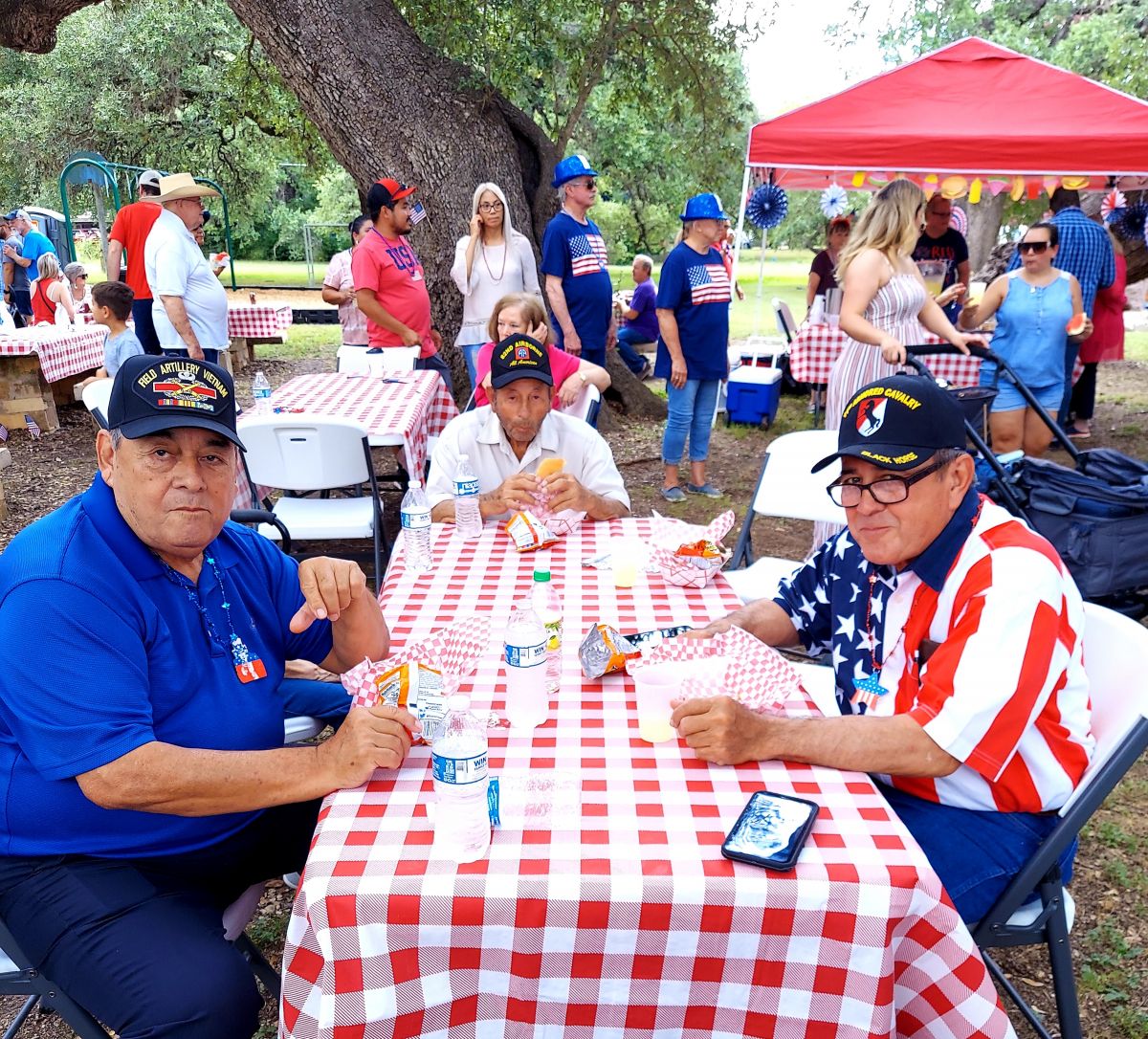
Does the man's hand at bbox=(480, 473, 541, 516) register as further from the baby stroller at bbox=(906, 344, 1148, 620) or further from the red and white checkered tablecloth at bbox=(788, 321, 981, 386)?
the red and white checkered tablecloth at bbox=(788, 321, 981, 386)

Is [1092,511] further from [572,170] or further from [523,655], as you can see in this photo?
[572,170]

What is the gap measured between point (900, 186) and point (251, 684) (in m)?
4.15

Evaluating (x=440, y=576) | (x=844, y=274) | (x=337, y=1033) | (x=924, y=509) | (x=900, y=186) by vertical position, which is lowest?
(x=337, y=1033)

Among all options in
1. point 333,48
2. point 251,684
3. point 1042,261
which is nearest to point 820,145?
point 1042,261

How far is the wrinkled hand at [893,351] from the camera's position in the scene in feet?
14.6

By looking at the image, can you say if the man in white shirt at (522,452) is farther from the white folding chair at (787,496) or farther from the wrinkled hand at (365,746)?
the wrinkled hand at (365,746)

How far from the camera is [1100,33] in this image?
13.4 metres

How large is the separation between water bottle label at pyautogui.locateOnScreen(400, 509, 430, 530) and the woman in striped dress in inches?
92.1

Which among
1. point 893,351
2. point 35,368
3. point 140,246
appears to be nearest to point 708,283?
point 893,351

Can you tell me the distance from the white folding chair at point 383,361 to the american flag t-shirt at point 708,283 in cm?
193

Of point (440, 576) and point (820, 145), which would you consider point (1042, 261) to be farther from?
point (440, 576)

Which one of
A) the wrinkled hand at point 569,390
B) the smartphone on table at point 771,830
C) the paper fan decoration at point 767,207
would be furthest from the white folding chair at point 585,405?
the paper fan decoration at point 767,207

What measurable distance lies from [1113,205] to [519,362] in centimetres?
822

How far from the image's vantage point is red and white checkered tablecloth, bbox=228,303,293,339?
37.8 feet
